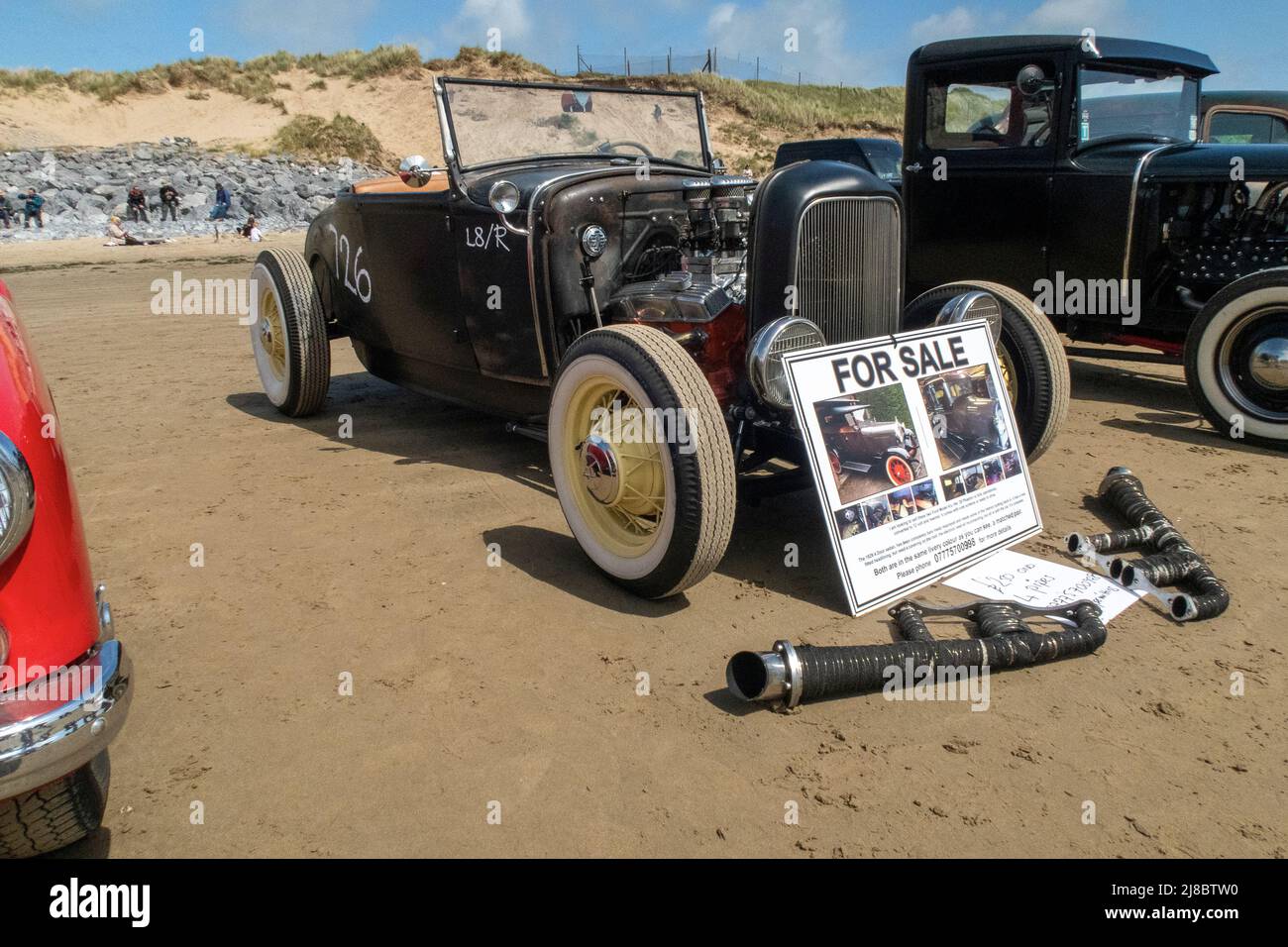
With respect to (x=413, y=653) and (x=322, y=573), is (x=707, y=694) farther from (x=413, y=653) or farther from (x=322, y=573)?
(x=322, y=573)

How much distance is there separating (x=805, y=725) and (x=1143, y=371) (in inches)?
242

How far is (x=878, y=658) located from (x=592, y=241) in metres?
2.41

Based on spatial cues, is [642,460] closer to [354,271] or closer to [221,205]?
[354,271]

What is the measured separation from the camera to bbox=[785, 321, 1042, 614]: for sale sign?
10.3 ft

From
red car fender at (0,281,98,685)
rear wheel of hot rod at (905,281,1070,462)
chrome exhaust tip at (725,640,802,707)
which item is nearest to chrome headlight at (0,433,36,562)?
red car fender at (0,281,98,685)

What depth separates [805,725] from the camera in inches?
102

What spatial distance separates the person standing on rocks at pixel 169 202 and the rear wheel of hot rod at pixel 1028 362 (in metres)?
25.5

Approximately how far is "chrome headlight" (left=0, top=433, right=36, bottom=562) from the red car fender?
0.04 meters

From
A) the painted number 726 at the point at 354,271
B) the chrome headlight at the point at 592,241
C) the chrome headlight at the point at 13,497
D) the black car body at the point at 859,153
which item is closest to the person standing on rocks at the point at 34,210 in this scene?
the black car body at the point at 859,153

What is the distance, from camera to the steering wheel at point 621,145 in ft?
16.4

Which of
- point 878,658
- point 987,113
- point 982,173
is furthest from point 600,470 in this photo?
point 987,113

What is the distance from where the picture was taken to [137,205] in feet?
79.4

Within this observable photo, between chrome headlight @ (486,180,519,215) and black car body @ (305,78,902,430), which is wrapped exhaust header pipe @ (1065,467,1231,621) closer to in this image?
black car body @ (305,78,902,430)
